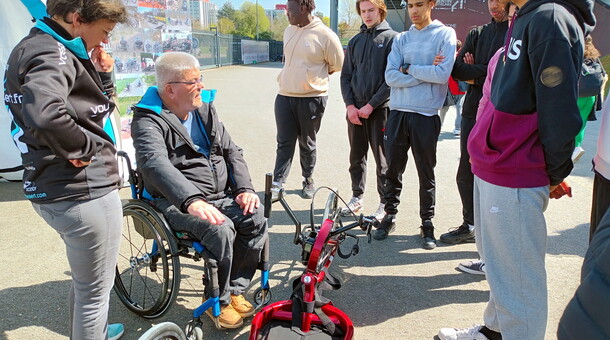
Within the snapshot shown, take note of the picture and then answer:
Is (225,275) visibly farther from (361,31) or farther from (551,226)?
(551,226)

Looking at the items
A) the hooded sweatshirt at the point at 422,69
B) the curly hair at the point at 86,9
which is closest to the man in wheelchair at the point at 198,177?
the curly hair at the point at 86,9

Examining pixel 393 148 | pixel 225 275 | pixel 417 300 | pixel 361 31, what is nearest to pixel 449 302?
pixel 417 300

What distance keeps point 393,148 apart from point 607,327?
2981 millimetres

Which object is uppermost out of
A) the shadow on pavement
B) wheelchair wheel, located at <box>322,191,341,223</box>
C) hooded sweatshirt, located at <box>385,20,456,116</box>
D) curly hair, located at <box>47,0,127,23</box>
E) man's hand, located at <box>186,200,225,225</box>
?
curly hair, located at <box>47,0,127,23</box>

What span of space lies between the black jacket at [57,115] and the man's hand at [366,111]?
101 inches

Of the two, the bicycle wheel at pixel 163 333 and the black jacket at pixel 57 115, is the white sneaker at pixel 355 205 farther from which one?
the black jacket at pixel 57 115

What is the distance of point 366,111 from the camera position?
4184 millimetres

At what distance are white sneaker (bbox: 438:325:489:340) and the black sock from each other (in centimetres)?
2

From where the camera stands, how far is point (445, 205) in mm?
4934

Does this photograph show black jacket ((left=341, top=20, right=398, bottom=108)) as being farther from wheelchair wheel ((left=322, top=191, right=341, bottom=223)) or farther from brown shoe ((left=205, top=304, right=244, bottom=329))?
brown shoe ((left=205, top=304, right=244, bottom=329))

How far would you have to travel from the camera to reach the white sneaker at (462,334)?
8.51 ft

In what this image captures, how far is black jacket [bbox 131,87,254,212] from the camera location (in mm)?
2525

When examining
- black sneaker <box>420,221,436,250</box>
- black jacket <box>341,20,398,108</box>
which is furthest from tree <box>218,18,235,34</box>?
black sneaker <box>420,221,436,250</box>

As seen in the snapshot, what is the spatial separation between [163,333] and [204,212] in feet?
1.97
